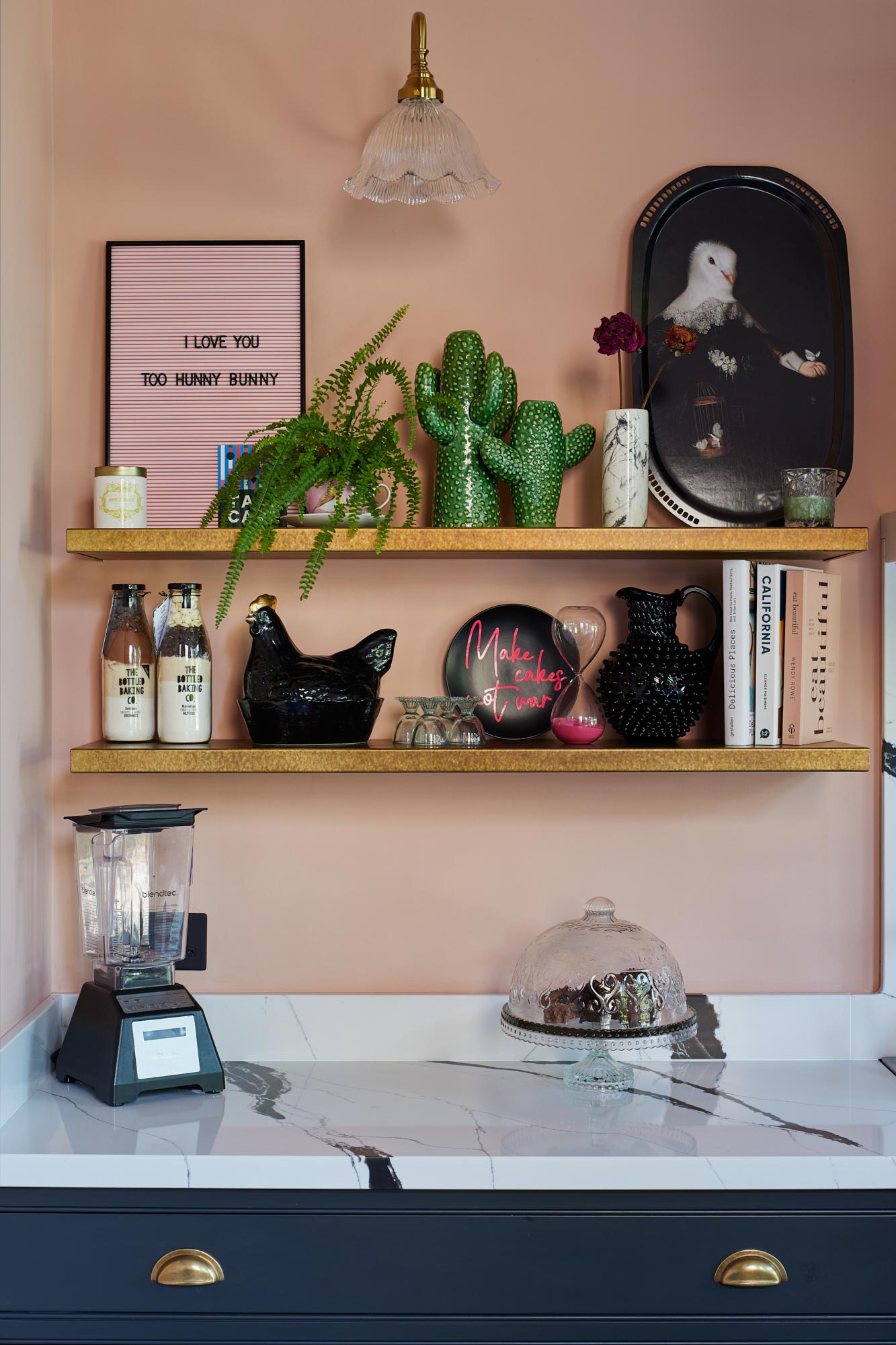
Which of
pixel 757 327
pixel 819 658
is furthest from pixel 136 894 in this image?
pixel 757 327

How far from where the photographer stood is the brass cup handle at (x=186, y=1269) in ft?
4.77

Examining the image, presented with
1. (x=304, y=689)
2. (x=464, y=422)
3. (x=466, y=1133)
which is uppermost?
(x=464, y=422)

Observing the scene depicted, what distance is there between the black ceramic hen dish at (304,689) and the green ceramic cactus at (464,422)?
24 cm

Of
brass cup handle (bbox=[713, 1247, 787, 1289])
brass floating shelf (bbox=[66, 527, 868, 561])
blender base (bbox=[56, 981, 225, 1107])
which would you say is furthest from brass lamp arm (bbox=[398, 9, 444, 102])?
brass cup handle (bbox=[713, 1247, 787, 1289])

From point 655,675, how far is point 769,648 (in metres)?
0.18

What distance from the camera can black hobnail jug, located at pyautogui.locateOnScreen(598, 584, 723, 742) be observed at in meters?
1.83

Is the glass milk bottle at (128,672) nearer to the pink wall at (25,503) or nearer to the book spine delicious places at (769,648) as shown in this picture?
the pink wall at (25,503)

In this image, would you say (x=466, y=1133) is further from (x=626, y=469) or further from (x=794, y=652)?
(x=626, y=469)

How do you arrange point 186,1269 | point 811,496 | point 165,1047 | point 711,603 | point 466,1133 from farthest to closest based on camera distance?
point 711,603 < point 811,496 < point 165,1047 < point 466,1133 < point 186,1269

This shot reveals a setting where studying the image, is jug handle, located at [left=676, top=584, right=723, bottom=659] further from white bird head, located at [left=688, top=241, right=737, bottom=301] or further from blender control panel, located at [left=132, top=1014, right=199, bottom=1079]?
blender control panel, located at [left=132, top=1014, right=199, bottom=1079]

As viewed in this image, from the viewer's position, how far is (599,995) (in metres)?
1.69

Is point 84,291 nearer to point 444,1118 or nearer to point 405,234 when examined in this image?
point 405,234

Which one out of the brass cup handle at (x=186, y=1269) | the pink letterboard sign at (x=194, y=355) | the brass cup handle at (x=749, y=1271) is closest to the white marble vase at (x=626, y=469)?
the pink letterboard sign at (x=194, y=355)

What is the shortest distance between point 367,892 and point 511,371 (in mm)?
924
